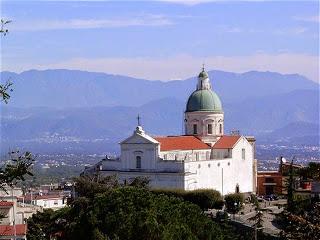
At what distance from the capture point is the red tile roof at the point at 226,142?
230 ft

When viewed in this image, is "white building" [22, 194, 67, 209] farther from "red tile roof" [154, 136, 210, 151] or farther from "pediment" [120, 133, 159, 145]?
"red tile roof" [154, 136, 210, 151]

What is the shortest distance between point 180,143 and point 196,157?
1574 millimetres

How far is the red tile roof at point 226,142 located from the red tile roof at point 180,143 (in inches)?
35.3

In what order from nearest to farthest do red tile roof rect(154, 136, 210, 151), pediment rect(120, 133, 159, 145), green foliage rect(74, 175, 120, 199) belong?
green foliage rect(74, 175, 120, 199) → pediment rect(120, 133, 159, 145) → red tile roof rect(154, 136, 210, 151)

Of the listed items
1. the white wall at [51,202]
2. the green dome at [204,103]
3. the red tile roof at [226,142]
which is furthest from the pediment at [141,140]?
the white wall at [51,202]

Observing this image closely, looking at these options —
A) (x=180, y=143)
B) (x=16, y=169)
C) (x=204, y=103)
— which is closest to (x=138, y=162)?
(x=180, y=143)

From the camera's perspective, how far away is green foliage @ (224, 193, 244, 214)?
54.5 m

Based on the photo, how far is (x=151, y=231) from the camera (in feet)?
104

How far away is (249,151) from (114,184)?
20.0m

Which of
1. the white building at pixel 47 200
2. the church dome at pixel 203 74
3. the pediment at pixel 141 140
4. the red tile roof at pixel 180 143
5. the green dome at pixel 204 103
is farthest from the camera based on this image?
the white building at pixel 47 200

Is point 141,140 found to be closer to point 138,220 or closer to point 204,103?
point 204,103

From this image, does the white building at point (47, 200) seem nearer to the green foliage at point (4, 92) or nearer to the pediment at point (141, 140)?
the pediment at point (141, 140)

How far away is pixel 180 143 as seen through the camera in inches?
2699

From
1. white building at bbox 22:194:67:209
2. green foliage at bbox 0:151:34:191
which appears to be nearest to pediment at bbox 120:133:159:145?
white building at bbox 22:194:67:209
